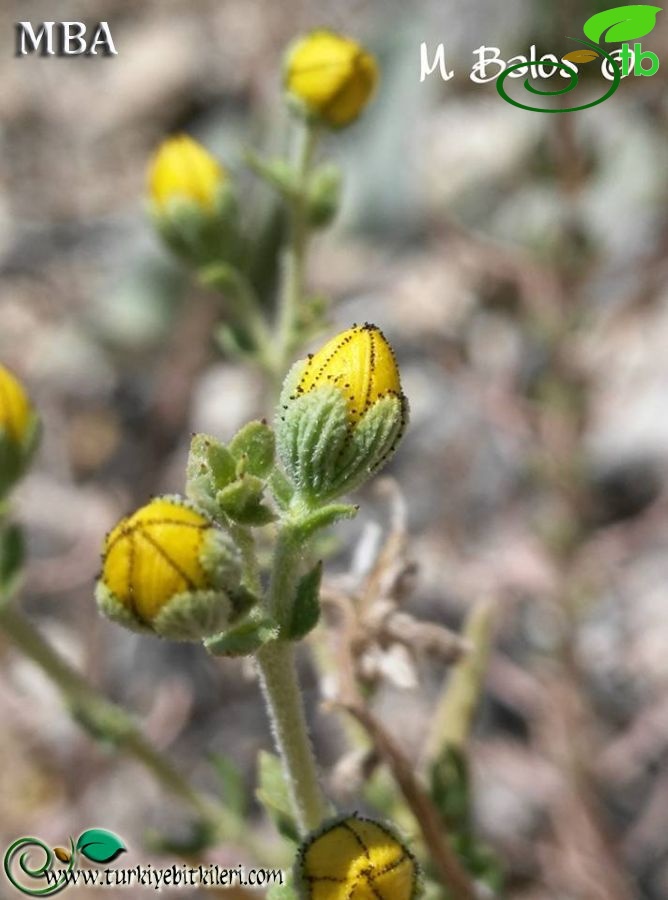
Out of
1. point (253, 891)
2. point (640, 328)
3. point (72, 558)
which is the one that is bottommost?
point (253, 891)

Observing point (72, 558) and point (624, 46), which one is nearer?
point (624, 46)

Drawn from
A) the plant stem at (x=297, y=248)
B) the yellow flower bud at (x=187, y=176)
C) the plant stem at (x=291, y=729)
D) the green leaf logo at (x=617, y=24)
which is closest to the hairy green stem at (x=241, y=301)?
the plant stem at (x=297, y=248)

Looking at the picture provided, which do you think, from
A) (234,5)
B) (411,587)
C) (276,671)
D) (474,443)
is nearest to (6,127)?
(234,5)

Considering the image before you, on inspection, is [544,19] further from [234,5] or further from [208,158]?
[208,158]

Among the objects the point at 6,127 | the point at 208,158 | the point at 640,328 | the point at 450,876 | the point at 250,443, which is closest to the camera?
the point at 250,443

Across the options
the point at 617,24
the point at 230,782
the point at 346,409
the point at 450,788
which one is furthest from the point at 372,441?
the point at 617,24

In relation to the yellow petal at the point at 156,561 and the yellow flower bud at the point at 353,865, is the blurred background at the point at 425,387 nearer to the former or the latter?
the yellow flower bud at the point at 353,865

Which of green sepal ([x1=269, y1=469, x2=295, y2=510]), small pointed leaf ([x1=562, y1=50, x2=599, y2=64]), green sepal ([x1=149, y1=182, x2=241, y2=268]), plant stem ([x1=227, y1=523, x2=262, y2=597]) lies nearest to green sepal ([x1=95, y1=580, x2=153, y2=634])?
plant stem ([x1=227, y1=523, x2=262, y2=597])

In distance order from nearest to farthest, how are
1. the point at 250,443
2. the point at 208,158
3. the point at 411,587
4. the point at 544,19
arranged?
the point at 250,443 < the point at 411,587 < the point at 208,158 < the point at 544,19
